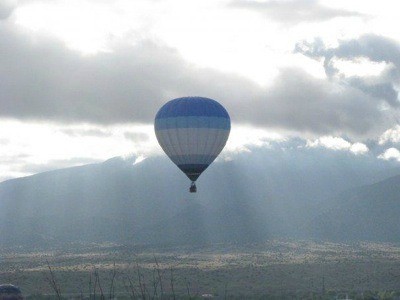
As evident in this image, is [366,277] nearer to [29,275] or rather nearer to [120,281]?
[120,281]

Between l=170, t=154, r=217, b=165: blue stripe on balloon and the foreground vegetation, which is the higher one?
l=170, t=154, r=217, b=165: blue stripe on balloon

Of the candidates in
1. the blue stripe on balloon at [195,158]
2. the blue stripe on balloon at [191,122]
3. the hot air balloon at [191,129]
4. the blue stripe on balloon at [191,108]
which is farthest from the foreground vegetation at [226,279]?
the blue stripe on balloon at [191,108]

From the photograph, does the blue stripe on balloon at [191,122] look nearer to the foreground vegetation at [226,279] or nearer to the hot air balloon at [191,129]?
the hot air balloon at [191,129]

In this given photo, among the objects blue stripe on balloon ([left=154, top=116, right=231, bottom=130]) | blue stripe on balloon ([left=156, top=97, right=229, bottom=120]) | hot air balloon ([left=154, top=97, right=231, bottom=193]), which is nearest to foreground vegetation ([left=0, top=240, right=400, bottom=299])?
hot air balloon ([left=154, top=97, right=231, bottom=193])

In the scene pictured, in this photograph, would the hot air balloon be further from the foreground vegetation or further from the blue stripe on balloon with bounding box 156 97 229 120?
the foreground vegetation

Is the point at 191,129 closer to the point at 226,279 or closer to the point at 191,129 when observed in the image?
the point at 191,129

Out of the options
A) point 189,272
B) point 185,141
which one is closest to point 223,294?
point 185,141
